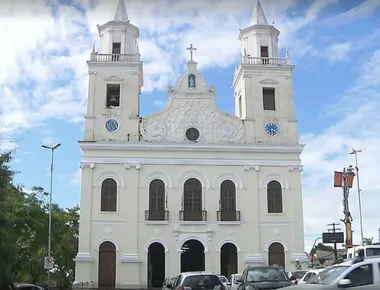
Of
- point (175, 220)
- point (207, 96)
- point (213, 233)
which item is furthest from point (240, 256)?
point (207, 96)

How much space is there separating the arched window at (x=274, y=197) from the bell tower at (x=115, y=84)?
9.99 meters

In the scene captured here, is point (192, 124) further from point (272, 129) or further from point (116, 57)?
point (116, 57)

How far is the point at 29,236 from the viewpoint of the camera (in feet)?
114

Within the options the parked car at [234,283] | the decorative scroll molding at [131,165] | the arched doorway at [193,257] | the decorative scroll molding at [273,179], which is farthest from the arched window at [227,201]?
the parked car at [234,283]

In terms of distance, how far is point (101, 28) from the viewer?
41812 millimetres

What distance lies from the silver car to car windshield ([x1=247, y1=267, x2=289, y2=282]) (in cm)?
565

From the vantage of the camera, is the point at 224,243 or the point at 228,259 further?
the point at 228,259

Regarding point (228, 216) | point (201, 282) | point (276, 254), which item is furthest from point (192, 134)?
point (201, 282)

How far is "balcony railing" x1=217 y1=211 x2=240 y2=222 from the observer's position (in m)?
38.2

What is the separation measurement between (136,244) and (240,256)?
697cm

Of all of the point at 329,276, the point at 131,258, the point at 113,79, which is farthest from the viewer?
the point at 113,79

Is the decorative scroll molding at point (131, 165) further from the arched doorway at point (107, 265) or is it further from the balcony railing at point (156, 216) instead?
the arched doorway at point (107, 265)

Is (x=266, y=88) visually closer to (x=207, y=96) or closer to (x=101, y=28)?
(x=207, y=96)

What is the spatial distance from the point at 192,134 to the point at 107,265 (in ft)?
35.0
